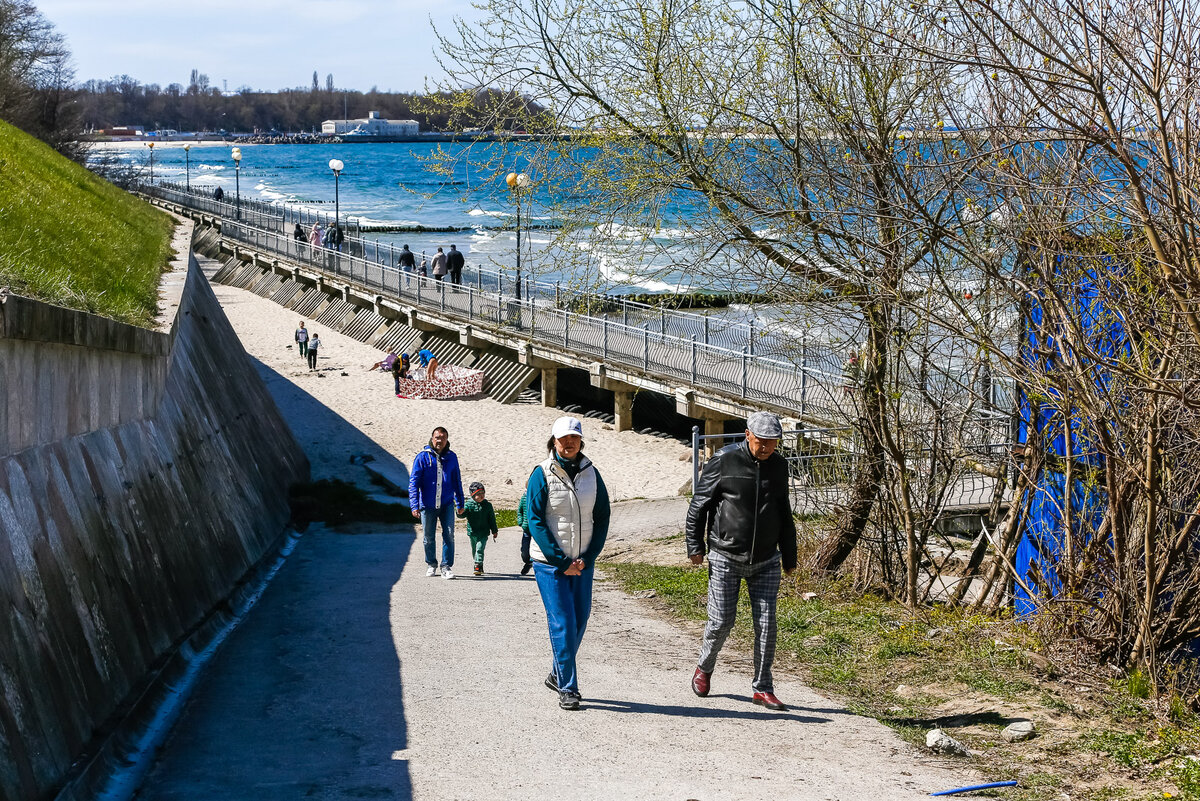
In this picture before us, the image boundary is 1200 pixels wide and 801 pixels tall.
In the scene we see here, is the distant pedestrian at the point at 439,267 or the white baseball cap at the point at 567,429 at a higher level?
the distant pedestrian at the point at 439,267

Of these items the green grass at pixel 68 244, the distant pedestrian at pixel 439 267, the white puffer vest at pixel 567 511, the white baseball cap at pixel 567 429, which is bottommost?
the white puffer vest at pixel 567 511

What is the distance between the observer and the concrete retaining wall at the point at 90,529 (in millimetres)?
5242

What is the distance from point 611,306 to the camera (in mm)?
31422

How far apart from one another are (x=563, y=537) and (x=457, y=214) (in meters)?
111

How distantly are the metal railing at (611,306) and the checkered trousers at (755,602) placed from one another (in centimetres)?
261

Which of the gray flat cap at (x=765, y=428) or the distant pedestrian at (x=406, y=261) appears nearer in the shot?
the gray flat cap at (x=765, y=428)

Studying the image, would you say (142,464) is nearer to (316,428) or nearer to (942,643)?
(942,643)

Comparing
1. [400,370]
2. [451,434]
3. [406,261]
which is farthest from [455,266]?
[451,434]

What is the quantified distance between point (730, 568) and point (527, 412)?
24.0 metres

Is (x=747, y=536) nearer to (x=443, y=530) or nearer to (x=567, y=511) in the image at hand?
(x=567, y=511)

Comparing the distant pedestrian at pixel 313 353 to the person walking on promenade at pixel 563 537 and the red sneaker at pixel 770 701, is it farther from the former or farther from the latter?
the red sneaker at pixel 770 701

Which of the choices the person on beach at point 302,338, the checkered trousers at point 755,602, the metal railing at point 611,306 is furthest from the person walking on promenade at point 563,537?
the person on beach at point 302,338

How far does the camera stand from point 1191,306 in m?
5.37

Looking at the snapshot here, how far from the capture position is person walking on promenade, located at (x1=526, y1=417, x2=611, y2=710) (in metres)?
6.41
